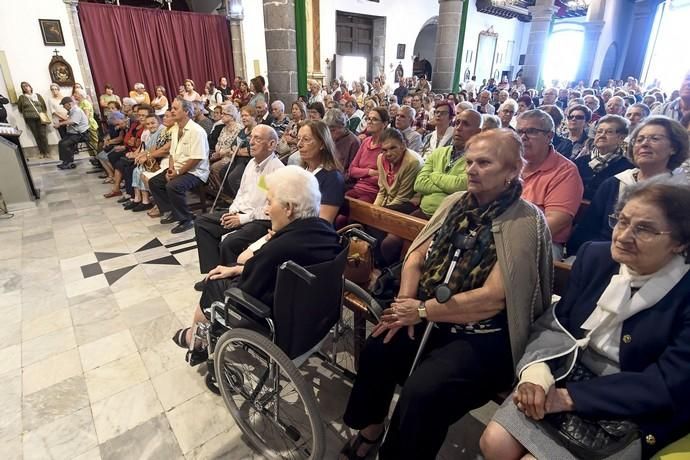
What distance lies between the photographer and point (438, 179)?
228 centimetres

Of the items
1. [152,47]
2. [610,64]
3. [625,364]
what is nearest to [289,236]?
[625,364]


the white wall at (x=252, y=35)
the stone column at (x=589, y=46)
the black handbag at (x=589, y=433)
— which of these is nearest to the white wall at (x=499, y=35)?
the stone column at (x=589, y=46)

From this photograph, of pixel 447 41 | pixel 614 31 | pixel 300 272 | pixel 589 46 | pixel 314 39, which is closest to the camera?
pixel 300 272

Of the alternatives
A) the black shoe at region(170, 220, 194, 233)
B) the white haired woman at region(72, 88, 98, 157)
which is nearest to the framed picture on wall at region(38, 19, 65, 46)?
the white haired woman at region(72, 88, 98, 157)

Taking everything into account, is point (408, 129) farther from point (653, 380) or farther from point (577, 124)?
point (653, 380)

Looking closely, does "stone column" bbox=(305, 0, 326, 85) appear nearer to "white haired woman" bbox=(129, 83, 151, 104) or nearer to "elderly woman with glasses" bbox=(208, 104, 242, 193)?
"white haired woman" bbox=(129, 83, 151, 104)

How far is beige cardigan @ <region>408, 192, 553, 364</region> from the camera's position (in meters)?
1.25

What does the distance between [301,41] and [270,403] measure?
5.60 metres

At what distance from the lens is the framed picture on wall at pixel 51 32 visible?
23.7ft

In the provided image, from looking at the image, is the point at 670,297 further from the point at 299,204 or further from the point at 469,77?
the point at 469,77

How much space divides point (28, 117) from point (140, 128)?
13.8 ft

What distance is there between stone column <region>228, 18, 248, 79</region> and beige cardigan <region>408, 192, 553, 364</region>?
1066 centimetres

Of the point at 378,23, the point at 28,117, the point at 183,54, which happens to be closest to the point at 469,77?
the point at 378,23

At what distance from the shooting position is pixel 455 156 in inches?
92.7
